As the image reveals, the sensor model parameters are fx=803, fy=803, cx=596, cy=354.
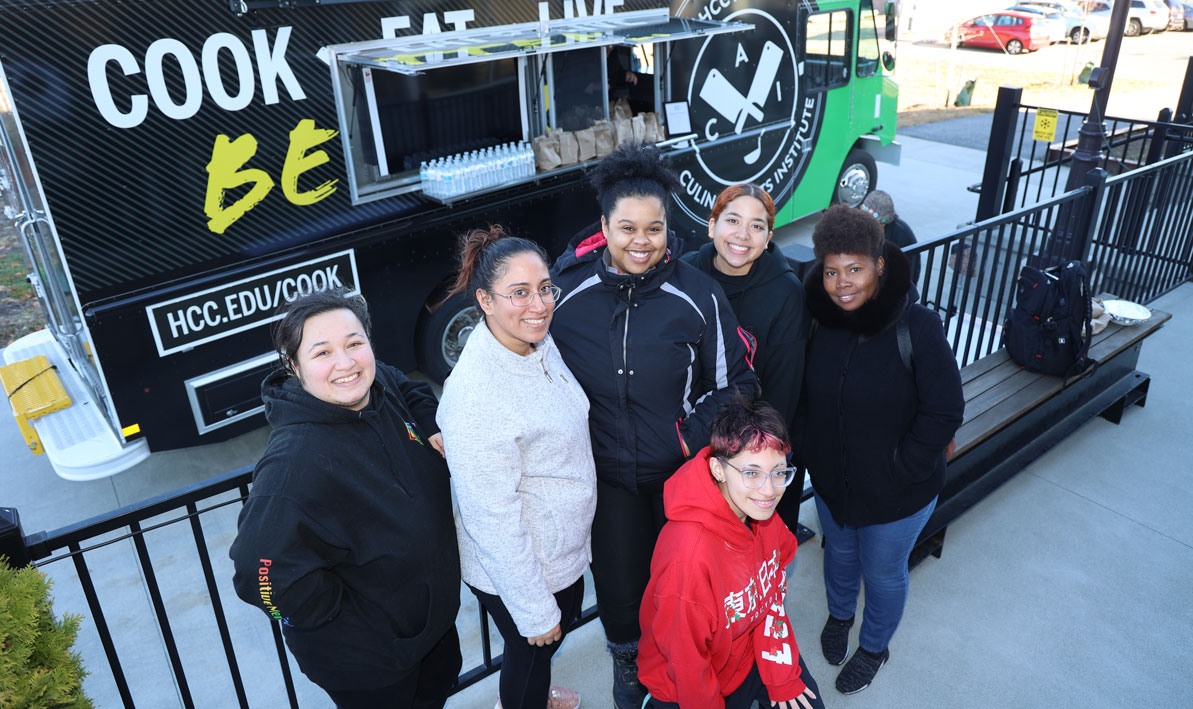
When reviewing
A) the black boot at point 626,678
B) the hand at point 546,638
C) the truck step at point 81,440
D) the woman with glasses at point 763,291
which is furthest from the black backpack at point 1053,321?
the truck step at point 81,440

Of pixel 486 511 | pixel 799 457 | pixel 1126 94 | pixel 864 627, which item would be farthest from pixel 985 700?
pixel 1126 94

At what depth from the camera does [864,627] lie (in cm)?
300

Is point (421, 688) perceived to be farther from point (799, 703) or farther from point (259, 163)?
point (259, 163)

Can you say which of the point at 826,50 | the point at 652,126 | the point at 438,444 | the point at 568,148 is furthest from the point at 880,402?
the point at 826,50

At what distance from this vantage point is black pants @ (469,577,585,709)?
7.58ft

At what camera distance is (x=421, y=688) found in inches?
92.4

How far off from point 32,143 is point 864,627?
414 cm

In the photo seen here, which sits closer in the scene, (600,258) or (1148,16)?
(600,258)

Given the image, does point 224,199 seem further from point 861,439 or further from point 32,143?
point 861,439

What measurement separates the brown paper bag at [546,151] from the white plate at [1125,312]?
11.7 feet

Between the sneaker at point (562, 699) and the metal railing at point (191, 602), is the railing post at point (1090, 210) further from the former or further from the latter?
the sneaker at point (562, 699)

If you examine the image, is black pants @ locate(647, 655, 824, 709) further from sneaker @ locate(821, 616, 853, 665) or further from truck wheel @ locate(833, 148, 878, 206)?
truck wheel @ locate(833, 148, 878, 206)

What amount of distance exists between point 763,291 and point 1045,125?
18.1 ft

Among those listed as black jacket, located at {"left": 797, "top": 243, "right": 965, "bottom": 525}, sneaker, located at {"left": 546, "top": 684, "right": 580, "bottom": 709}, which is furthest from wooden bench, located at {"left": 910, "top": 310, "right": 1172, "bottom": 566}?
sneaker, located at {"left": 546, "top": 684, "right": 580, "bottom": 709}
